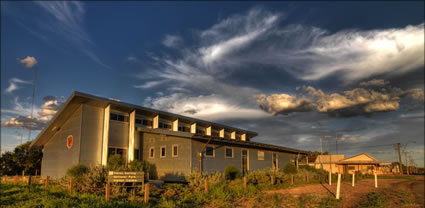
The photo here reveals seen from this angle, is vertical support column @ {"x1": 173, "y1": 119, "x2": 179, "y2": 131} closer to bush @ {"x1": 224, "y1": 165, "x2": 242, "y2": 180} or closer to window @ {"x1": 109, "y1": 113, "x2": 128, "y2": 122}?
window @ {"x1": 109, "y1": 113, "x2": 128, "y2": 122}

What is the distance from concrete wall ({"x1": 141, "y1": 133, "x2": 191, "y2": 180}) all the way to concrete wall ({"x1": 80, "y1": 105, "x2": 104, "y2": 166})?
413cm

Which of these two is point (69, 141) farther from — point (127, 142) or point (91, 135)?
point (127, 142)

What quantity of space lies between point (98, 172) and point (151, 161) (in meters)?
8.53

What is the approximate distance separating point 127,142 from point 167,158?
13.5 feet

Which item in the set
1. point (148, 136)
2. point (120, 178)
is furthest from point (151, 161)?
point (120, 178)

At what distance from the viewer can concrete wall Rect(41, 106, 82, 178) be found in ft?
74.3

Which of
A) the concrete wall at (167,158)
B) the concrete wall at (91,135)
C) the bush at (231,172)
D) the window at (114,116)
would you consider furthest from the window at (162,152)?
the bush at (231,172)

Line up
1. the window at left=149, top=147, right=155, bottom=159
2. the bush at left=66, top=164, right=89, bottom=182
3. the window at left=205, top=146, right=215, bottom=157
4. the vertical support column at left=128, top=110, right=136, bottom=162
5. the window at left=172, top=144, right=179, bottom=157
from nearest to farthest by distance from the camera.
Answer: the bush at left=66, top=164, right=89, bottom=182 → the window at left=172, top=144, right=179, bottom=157 → the window at left=205, top=146, right=215, bottom=157 → the vertical support column at left=128, top=110, right=136, bottom=162 → the window at left=149, top=147, right=155, bottom=159

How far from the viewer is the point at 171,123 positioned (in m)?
30.3

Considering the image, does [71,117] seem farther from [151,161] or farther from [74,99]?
[151,161]

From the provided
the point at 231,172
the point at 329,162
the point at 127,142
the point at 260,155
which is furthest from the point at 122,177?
the point at 329,162

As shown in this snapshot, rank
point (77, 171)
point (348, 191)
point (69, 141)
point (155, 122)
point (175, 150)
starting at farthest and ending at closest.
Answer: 1. point (155, 122)
2. point (69, 141)
3. point (175, 150)
4. point (77, 171)
5. point (348, 191)

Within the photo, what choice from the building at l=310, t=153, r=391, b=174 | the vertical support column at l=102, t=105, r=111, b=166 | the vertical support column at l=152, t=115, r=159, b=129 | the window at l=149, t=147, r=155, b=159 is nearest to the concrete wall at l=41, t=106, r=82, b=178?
the vertical support column at l=102, t=105, r=111, b=166

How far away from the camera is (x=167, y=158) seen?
76.3 ft
